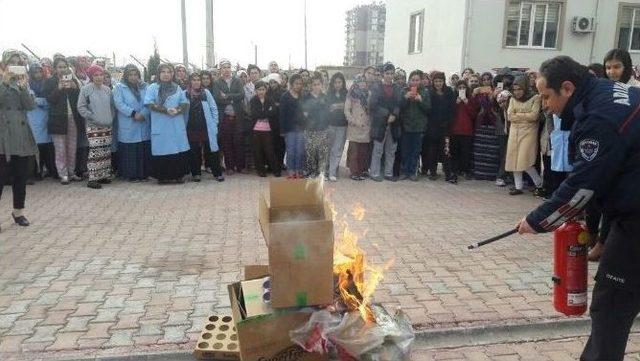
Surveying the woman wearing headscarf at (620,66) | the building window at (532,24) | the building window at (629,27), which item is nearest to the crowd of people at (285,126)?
the woman wearing headscarf at (620,66)

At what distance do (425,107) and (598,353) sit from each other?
6.99m

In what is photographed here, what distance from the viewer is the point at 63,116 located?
28.4 feet

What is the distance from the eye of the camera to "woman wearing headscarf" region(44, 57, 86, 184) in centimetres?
862

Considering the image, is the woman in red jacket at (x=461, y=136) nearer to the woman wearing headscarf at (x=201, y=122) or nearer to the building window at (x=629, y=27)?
the woman wearing headscarf at (x=201, y=122)

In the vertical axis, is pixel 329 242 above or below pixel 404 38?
below

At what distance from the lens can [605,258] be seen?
2.73m

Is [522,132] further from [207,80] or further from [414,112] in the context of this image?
[207,80]

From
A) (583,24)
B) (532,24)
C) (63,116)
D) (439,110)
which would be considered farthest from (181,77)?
(583,24)

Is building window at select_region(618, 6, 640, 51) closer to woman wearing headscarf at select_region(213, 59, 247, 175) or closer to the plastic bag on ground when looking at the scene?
woman wearing headscarf at select_region(213, 59, 247, 175)

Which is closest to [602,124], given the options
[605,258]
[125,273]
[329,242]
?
[605,258]

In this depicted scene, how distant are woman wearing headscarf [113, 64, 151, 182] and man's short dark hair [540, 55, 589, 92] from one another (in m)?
7.39

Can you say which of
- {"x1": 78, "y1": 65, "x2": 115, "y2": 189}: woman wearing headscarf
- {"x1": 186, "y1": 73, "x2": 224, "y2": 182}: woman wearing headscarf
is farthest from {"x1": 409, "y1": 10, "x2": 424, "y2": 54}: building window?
{"x1": 78, "y1": 65, "x2": 115, "y2": 189}: woman wearing headscarf

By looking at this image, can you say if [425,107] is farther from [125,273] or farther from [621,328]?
[621,328]

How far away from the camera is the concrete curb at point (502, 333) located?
3731mm
